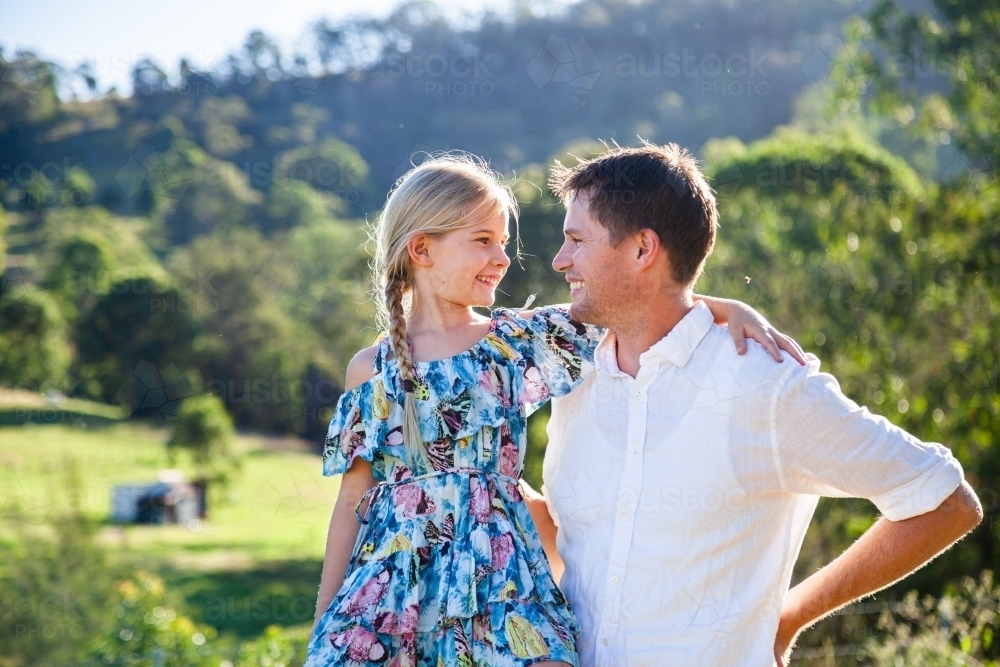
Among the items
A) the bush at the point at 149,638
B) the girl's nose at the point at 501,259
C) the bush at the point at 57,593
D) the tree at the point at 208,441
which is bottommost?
the tree at the point at 208,441

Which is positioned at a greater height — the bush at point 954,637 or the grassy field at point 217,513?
the bush at point 954,637

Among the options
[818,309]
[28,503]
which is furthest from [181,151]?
[818,309]

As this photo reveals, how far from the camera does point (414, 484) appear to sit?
2043 mm

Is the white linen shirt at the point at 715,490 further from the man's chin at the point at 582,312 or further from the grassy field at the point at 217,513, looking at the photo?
the grassy field at the point at 217,513

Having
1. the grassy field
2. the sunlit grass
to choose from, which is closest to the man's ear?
the grassy field

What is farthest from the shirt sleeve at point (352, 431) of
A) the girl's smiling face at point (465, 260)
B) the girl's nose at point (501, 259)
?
the girl's nose at point (501, 259)

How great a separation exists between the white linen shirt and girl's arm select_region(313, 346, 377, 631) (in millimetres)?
469

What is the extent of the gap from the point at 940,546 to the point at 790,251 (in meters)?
10.00

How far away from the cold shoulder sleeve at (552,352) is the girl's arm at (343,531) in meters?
0.37

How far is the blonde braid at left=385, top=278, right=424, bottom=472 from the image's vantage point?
203 cm

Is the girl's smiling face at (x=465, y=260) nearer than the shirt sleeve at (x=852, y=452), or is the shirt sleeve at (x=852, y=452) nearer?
the shirt sleeve at (x=852, y=452)

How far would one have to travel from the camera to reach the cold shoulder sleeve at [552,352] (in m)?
2.11

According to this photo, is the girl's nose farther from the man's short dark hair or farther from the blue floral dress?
the man's short dark hair

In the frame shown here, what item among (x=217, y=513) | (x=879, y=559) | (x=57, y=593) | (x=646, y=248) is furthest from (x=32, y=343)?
(x=879, y=559)
